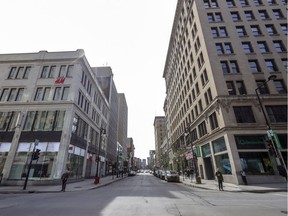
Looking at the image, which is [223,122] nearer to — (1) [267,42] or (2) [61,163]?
(1) [267,42]

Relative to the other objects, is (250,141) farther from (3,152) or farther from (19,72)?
(19,72)

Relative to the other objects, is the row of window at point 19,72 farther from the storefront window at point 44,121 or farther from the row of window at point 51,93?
the storefront window at point 44,121

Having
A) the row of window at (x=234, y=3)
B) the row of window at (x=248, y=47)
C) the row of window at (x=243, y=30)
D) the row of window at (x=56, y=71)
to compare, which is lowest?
the row of window at (x=56, y=71)

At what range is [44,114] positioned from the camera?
2703 centimetres

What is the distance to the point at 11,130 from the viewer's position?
26188mm

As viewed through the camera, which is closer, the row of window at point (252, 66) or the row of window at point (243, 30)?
the row of window at point (252, 66)

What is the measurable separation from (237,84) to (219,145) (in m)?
9.27

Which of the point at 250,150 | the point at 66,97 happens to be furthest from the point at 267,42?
the point at 66,97

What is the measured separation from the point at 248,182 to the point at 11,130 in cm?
3256

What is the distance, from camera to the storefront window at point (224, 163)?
2328cm

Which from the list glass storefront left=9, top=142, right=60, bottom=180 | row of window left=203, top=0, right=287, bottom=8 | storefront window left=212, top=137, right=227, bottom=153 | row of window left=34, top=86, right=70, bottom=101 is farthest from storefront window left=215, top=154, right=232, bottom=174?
row of window left=203, top=0, right=287, bottom=8

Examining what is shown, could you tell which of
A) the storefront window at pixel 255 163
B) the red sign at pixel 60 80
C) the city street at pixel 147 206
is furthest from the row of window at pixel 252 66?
the red sign at pixel 60 80

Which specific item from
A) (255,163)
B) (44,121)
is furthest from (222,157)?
(44,121)

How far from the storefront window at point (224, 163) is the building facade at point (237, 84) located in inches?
4.6
